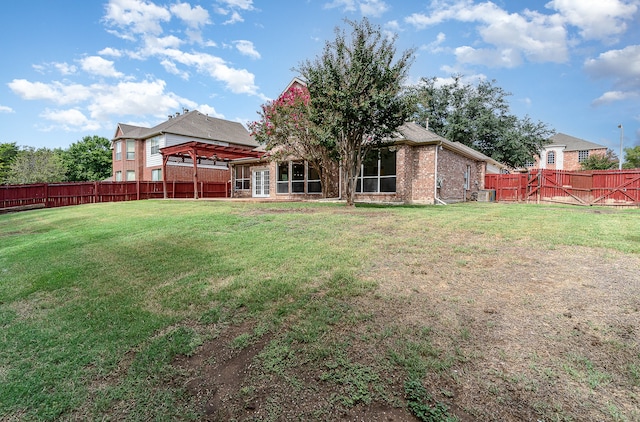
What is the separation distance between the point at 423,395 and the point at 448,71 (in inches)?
1388

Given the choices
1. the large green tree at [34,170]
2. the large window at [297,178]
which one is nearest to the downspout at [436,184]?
the large window at [297,178]

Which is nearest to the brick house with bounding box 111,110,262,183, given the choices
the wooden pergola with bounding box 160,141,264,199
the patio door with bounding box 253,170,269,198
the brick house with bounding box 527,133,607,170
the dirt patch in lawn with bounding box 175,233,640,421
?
the wooden pergola with bounding box 160,141,264,199

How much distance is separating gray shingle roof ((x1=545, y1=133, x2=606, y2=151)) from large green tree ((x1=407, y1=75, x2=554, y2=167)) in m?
19.4

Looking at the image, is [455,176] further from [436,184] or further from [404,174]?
[404,174]

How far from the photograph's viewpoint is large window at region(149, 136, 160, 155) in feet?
91.0

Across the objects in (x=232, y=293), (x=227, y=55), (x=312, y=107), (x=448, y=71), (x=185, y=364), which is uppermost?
(x=448, y=71)

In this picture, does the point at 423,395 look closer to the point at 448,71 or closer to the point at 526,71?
the point at 526,71

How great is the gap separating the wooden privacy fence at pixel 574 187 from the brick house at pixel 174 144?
2072 cm

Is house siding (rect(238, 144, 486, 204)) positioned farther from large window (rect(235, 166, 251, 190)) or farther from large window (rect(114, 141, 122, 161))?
large window (rect(114, 141, 122, 161))

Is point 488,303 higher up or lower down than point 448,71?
lower down

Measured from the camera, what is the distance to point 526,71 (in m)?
16.3

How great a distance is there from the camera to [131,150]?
30000 mm

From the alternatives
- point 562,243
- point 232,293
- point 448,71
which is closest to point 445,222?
point 562,243

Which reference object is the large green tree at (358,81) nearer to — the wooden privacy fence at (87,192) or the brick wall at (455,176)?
the brick wall at (455,176)
